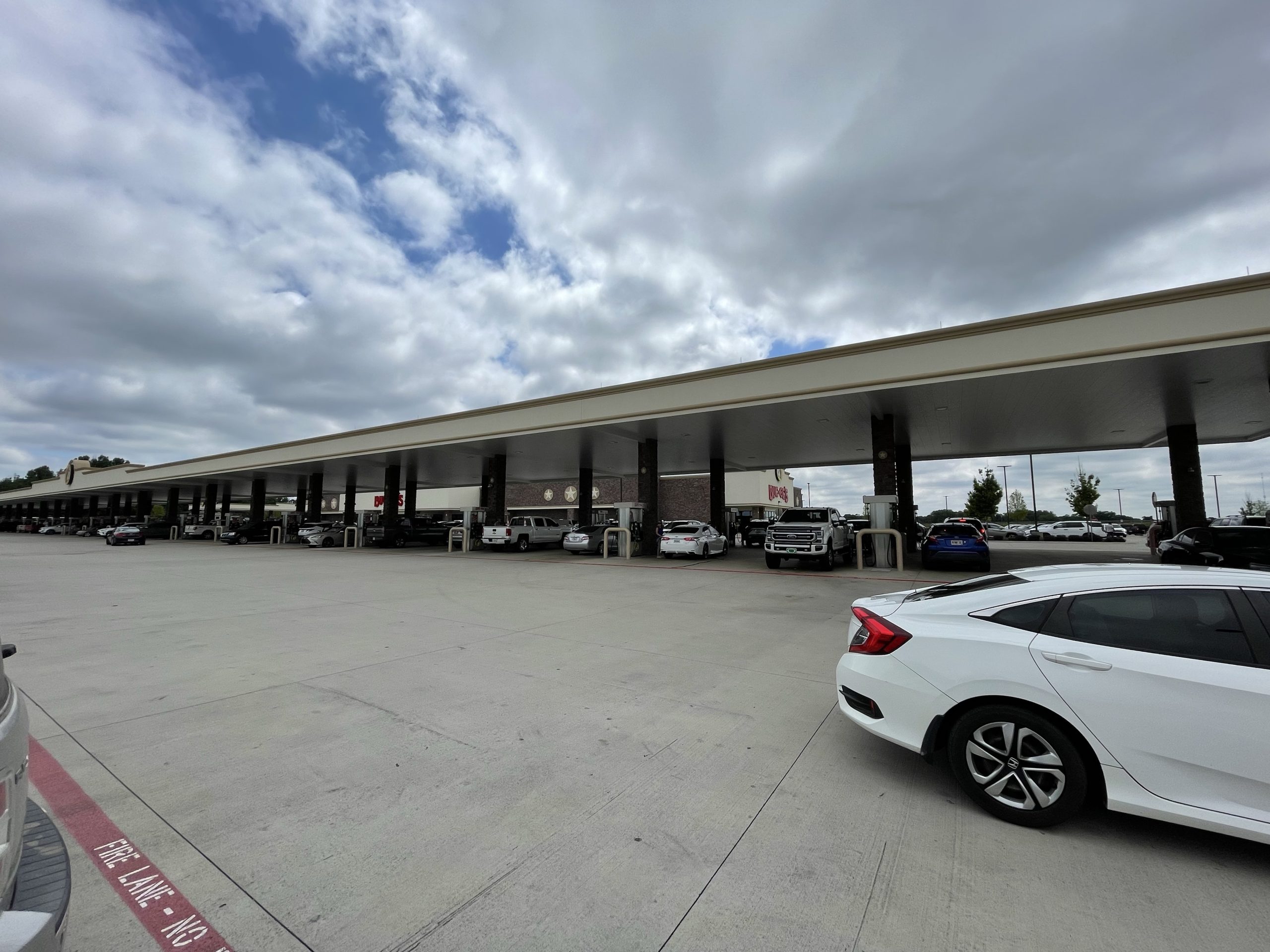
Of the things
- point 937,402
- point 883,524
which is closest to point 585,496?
point 883,524

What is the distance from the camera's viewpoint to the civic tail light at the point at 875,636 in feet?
12.5

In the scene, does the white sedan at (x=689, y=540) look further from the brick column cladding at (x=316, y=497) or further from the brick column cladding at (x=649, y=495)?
the brick column cladding at (x=316, y=497)

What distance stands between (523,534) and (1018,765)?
27.3m

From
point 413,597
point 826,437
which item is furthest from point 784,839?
point 826,437

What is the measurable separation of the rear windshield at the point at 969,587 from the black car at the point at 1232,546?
8.26 metres

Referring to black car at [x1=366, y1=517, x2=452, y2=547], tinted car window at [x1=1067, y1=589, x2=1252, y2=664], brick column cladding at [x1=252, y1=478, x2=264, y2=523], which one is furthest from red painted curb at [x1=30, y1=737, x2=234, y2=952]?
brick column cladding at [x1=252, y1=478, x2=264, y2=523]

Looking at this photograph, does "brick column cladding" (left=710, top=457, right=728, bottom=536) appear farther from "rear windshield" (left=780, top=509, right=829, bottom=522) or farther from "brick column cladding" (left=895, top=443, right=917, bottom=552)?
"rear windshield" (left=780, top=509, right=829, bottom=522)

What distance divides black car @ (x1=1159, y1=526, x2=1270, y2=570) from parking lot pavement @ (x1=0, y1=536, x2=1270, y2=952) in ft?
29.8

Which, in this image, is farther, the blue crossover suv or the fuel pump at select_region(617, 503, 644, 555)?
the fuel pump at select_region(617, 503, 644, 555)

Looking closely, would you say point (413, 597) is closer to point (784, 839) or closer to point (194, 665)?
point (194, 665)

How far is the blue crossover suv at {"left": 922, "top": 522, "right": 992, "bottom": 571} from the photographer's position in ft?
53.8

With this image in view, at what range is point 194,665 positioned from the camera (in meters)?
6.46

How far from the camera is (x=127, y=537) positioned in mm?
36500

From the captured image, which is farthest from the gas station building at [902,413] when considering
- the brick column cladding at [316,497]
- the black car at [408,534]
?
the brick column cladding at [316,497]
